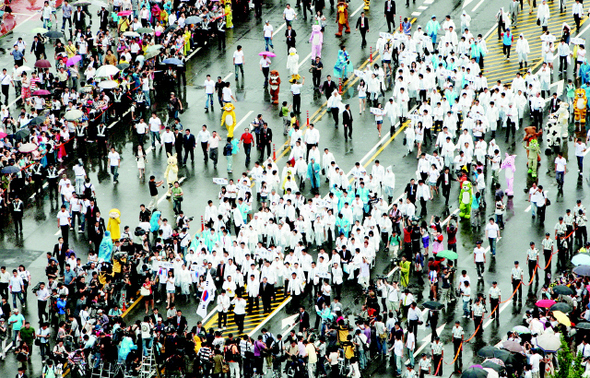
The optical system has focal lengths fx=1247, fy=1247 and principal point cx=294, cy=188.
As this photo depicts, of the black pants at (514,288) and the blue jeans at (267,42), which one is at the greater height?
the blue jeans at (267,42)

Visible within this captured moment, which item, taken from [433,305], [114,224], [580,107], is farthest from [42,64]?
[433,305]

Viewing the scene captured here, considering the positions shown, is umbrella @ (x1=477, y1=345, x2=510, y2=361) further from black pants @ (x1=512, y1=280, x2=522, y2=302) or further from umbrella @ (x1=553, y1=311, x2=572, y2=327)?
black pants @ (x1=512, y1=280, x2=522, y2=302)

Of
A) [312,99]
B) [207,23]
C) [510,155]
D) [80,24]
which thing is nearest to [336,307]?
[510,155]

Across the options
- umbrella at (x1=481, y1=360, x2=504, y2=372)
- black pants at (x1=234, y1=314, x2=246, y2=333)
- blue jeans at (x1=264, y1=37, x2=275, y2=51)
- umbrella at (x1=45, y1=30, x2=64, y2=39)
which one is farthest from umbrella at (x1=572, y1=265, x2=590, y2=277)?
umbrella at (x1=45, y1=30, x2=64, y2=39)

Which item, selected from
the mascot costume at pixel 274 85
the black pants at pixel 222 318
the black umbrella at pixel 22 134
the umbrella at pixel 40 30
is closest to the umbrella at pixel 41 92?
the black umbrella at pixel 22 134

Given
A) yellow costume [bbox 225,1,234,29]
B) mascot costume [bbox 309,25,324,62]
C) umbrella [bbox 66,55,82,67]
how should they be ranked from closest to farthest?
umbrella [bbox 66,55,82,67]
mascot costume [bbox 309,25,324,62]
yellow costume [bbox 225,1,234,29]

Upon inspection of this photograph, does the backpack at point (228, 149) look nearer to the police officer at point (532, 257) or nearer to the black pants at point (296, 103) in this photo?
the black pants at point (296, 103)

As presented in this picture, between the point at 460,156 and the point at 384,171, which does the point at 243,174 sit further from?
the point at 460,156
